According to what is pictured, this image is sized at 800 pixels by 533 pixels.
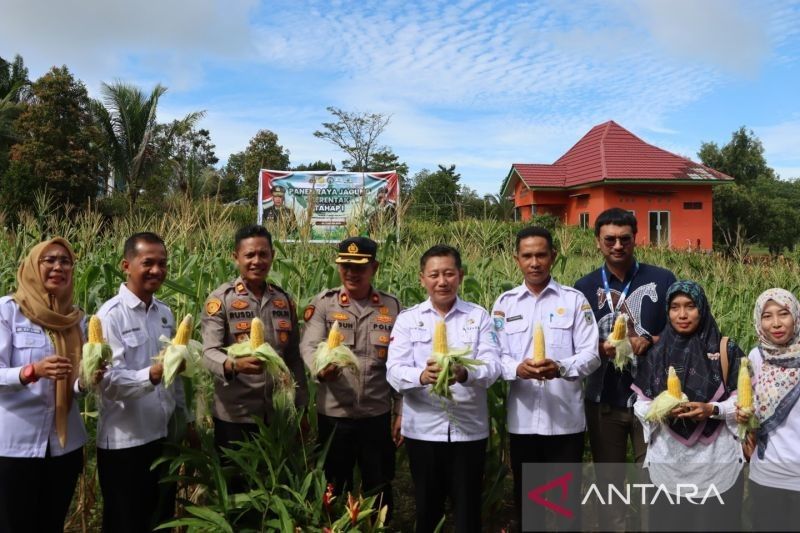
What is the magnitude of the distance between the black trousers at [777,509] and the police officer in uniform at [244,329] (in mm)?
2526

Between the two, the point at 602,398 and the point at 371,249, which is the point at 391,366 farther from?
the point at 602,398

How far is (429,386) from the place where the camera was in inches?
125

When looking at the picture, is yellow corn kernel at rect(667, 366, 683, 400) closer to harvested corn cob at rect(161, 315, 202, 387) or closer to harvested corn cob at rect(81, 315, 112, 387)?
harvested corn cob at rect(161, 315, 202, 387)

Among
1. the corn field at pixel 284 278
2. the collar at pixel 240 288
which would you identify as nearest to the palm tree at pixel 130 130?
the corn field at pixel 284 278

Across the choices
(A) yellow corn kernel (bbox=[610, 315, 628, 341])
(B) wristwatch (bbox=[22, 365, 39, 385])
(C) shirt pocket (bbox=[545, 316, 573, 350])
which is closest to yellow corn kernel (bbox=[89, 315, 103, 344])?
(B) wristwatch (bbox=[22, 365, 39, 385])

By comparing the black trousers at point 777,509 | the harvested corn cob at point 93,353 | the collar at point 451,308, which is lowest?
the black trousers at point 777,509

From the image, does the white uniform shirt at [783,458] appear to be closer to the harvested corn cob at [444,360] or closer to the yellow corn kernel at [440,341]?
the harvested corn cob at [444,360]

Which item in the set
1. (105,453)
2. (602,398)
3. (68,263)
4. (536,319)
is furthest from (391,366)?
(68,263)

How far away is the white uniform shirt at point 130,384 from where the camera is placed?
295cm

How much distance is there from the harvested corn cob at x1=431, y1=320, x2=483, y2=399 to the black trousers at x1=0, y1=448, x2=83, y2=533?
1.94 meters

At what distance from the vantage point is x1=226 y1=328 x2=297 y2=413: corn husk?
296cm

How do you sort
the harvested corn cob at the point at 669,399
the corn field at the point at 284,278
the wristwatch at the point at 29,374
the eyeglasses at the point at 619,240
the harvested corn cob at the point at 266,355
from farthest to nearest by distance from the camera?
1. the corn field at the point at 284,278
2. the eyeglasses at the point at 619,240
3. the harvested corn cob at the point at 266,355
4. the harvested corn cob at the point at 669,399
5. the wristwatch at the point at 29,374

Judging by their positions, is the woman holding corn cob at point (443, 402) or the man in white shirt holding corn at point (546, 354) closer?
the woman holding corn cob at point (443, 402)

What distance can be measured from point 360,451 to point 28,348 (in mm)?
1856
